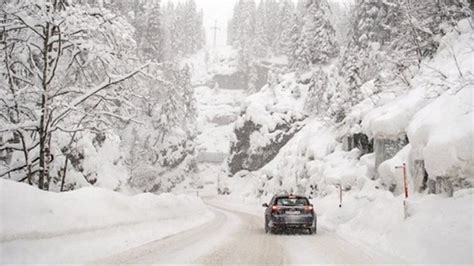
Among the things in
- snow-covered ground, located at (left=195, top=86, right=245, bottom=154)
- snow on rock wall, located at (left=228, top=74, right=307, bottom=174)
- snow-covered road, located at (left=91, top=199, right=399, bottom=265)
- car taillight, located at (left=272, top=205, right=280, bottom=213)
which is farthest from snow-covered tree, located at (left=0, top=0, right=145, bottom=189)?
snow-covered ground, located at (left=195, top=86, right=245, bottom=154)

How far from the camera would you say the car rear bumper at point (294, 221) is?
52.0ft

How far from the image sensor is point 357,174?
25.7 metres

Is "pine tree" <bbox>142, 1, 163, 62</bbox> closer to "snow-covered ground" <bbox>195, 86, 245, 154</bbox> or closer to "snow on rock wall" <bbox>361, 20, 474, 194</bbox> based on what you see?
"snow-covered ground" <bbox>195, 86, 245, 154</bbox>

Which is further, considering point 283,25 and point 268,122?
point 283,25

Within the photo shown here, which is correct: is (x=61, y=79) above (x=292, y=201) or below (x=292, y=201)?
above

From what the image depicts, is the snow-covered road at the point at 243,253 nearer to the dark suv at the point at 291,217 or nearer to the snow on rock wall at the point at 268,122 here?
the dark suv at the point at 291,217

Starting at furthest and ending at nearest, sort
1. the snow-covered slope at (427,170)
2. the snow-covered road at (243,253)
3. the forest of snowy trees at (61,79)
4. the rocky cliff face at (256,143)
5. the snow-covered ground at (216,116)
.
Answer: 1. the snow-covered ground at (216,116)
2. the rocky cliff face at (256,143)
3. the forest of snowy trees at (61,79)
4. the snow-covered slope at (427,170)
5. the snow-covered road at (243,253)

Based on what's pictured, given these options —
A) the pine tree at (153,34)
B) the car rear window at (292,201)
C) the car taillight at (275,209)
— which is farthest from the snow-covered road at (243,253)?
the pine tree at (153,34)

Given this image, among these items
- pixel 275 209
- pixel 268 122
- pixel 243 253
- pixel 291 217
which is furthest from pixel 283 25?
pixel 243 253

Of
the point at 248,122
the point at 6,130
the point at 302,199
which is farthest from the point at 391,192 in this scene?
the point at 248,122

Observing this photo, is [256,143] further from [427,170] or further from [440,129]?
[440,129]

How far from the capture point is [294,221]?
15.9 meters

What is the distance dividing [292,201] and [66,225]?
9374 millimetres

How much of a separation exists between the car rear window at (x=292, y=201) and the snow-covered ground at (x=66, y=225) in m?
4.60
